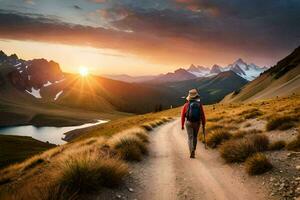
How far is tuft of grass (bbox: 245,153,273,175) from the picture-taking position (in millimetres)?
10789

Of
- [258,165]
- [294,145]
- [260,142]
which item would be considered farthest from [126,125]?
[258,165]

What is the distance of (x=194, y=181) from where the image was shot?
1125 centimetres

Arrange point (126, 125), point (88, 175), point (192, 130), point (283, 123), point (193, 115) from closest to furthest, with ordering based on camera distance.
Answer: point (88, 175) → point (193, 115) → point (192, 130) → point (283, 123) → point (126, 125)

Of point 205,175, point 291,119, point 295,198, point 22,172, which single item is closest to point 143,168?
point 205,175

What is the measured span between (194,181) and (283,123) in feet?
32.0

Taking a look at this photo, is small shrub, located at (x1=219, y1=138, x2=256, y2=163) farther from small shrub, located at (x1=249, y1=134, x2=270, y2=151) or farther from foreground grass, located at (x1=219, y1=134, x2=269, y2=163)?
small shrub, located at (x1=249, y1=134, x2=270, y2=151)

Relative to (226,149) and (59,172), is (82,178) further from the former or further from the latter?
(226,149)

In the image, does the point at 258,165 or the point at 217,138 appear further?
the point at 217,138

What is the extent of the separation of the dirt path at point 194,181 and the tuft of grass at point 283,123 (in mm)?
4942

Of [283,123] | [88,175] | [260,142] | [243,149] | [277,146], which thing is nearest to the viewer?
[88,175]

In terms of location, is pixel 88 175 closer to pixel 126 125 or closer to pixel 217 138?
pixel 217 138

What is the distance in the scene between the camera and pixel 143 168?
1355 centimetres

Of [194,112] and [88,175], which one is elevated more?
[194,112]

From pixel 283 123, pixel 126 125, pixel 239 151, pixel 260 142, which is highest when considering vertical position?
pixel 283 123
